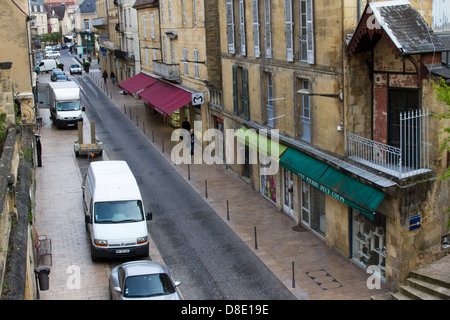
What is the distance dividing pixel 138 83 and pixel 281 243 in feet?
90.5

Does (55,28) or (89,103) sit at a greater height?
(55,28)

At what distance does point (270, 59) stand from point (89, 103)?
33714 mm

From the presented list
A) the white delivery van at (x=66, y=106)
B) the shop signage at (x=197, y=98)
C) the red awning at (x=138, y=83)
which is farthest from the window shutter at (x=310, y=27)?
the white delivery van at (x=66, y=106)

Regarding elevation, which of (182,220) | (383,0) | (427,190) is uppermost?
(383,0)

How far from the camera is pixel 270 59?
23578 mm

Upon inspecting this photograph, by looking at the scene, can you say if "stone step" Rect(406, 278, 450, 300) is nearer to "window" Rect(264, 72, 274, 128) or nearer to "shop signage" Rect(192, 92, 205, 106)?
"window" Rect(264, 72, 274, 128)

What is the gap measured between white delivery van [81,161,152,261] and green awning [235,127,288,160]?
5596mm


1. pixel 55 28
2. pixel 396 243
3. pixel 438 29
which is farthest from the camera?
pixel 55 28

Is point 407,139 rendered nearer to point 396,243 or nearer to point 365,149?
point 365,149

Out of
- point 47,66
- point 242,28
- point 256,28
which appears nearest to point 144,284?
point 256,28

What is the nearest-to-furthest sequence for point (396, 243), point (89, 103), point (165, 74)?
1. point (396, 243)
2. point (165, 74)
3. point (89, 103)

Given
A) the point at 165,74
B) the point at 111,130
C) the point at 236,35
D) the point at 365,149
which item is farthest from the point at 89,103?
the point at 365,149

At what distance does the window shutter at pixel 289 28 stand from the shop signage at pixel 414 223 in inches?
304

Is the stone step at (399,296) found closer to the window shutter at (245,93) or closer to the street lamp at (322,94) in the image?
the street lamp at (322,94)
